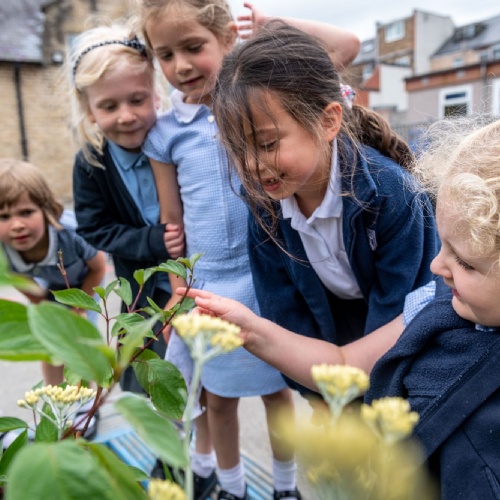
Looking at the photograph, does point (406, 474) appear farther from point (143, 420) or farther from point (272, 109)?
point (272, 109)

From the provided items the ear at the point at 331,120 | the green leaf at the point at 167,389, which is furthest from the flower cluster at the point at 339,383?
the ear at the point at 331,120

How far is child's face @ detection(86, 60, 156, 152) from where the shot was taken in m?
1.80

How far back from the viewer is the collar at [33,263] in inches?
94.0

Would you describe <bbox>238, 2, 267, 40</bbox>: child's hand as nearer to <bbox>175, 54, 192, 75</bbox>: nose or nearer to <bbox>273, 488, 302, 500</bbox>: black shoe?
<bbox>175, 54, 192, 75</bbox>: nose

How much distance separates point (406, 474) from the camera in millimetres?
352

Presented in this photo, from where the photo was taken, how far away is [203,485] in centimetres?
204

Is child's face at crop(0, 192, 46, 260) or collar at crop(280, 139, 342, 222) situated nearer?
collar at crop(280, 139, 342, 222)

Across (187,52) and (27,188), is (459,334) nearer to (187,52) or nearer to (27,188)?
(187,52)

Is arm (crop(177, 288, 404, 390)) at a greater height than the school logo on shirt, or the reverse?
the school logo on shirt

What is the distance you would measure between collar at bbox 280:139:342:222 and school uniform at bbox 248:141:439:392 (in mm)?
18

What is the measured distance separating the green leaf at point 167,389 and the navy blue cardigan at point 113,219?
3.96ft

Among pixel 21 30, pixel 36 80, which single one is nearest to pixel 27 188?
pixel 36 80

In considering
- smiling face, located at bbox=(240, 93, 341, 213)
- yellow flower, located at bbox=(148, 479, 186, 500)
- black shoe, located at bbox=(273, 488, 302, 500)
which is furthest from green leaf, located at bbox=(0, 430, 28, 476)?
black shoe, located at bbox=(273, 488, 302, 500)

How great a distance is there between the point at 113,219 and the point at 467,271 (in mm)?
1452
